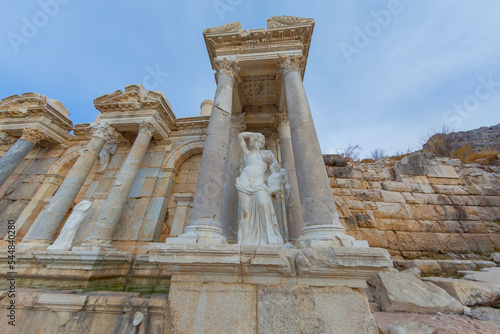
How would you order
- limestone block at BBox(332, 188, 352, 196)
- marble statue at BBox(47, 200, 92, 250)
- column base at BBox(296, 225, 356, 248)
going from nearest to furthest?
column base at BBox(296, 225, 356, 248), marble statue at BBox(47, 200, 92, 250), limestone block at BBox(332, 188, 352, 196)

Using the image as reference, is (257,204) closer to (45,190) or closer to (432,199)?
(432,199)

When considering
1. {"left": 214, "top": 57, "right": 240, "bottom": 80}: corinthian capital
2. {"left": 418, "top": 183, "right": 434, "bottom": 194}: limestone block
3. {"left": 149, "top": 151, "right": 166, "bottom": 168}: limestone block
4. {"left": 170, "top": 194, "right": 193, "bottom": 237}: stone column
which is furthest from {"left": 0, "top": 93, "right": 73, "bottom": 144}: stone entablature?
{"left": 418, "top": 183, "right": 434, "bottom": 194}: limestone block

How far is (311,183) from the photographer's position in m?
3.37

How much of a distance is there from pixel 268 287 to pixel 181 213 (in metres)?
5.34

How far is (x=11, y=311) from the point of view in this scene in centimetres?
296

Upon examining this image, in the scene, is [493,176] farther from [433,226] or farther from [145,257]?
[145,257]

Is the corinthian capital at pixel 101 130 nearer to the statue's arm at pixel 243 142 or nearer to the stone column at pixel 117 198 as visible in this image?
the stone column at pixel 117 198

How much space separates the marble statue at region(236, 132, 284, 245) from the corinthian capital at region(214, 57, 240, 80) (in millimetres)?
2822

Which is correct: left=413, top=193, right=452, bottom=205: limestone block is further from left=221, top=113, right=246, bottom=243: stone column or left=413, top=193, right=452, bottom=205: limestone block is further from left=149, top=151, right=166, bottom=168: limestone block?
left=149, top=151, right=166, bottom=168: limestone block

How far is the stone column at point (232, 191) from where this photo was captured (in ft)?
15.2

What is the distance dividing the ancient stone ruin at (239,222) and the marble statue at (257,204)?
26 millimetres

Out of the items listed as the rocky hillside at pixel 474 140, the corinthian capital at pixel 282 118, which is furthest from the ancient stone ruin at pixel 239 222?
the rocky hillside at pixel 474 140

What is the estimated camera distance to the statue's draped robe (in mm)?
3152

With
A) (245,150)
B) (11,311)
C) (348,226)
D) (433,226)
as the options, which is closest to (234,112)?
(245,150)
